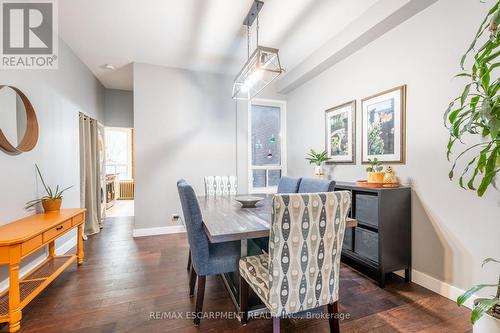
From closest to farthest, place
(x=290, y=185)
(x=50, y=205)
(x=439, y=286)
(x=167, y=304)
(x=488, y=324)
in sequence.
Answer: (x=488, y=324) → (x=167, y=304) → (x=439, y=286) → (x=50, y=205) → (x=290, y=185)

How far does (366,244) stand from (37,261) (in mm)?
3587

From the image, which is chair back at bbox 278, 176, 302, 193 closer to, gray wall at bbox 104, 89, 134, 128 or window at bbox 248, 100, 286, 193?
window at bbox 248, 100, 286, 193

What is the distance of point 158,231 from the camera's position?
3.96 m

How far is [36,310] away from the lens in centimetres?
188

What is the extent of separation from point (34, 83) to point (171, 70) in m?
1.98

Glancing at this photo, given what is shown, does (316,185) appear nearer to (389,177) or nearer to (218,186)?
(389,177)

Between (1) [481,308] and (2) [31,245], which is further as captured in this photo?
(2) [31,245]

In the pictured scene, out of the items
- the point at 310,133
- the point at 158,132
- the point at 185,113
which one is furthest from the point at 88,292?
the point at 310,133

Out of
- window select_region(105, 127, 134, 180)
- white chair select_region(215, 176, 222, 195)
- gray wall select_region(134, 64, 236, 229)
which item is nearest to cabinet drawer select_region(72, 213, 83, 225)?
gray wall select_region(134, 64, 236, 229)


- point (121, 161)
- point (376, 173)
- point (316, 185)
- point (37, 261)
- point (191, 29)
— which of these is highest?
point (191, 29)

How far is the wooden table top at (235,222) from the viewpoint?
1494mm

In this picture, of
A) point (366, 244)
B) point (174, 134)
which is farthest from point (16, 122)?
point (366, 244)

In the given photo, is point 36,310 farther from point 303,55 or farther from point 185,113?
point 303,55

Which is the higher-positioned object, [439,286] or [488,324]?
[488,324]
